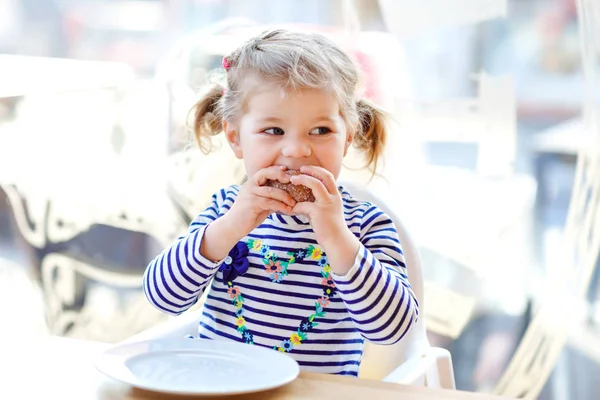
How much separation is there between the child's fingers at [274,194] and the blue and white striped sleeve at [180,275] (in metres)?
0.12

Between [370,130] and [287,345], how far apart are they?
17.6 inches

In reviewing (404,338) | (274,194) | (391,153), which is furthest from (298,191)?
(391,153)

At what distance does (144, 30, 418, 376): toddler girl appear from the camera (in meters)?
1.19

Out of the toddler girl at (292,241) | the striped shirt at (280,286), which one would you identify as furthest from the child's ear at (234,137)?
the striped shirt at (280,286)

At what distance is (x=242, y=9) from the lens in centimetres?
235

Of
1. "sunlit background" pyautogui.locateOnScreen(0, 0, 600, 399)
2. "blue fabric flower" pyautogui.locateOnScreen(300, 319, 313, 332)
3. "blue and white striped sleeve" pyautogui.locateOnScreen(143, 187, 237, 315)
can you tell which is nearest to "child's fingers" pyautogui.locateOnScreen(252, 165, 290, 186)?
"blue and white striped sleeve" pyautogui.locateOnScreen(143, 187, 237, 315)

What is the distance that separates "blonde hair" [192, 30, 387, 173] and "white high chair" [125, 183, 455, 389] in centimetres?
14

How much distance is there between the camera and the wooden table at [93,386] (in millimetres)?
921

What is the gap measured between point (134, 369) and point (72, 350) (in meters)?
0.16

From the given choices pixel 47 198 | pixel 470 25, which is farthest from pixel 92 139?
pixel 470 25

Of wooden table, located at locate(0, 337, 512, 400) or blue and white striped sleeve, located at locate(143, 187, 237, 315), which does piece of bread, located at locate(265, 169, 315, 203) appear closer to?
blue and white striped sleeve, located at locate(143, 187, 237, 315)

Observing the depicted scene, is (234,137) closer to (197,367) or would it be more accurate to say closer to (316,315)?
(316,315)

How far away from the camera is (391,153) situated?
7.26 ft

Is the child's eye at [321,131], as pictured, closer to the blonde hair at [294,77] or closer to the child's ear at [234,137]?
the blonde hair at [294,77]
